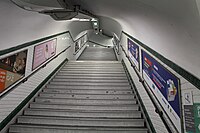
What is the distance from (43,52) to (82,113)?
80.8 inches

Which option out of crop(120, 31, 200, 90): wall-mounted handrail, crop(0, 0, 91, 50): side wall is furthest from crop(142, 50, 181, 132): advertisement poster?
crop(0, 0, 91, 50): side wall

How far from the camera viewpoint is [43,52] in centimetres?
408

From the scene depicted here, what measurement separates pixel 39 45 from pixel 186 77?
338cm

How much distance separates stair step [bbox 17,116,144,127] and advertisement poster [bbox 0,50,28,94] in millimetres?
782

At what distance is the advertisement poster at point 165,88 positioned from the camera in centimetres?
164

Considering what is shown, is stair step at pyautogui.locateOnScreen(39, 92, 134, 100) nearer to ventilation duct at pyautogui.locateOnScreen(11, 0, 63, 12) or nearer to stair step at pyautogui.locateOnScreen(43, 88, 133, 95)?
stair step at pyautogui.locateOnScreen(43, 88, 133, 95)

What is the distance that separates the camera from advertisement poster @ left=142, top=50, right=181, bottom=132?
1643mm

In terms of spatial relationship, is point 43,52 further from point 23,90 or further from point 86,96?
point 86,96

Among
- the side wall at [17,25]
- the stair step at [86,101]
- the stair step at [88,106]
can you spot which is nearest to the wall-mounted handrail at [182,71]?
the stair step at [88,106]

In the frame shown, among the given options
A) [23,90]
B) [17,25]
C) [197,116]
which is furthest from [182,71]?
[23,90]

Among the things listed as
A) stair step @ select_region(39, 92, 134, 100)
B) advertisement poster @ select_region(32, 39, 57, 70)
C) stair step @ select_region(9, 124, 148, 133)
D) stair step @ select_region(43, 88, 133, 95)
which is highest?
advertisement poster @ select_region(32, 39, 57, 70)

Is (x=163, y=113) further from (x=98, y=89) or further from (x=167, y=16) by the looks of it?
(x=98, y=89)

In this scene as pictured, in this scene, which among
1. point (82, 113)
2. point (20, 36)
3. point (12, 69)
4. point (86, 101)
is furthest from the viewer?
point (86, 101)

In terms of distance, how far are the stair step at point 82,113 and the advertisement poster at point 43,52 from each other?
104 cm
